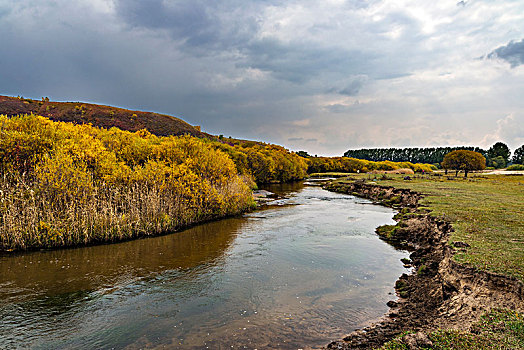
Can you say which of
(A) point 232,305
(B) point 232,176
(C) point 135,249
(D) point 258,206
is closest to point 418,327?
(A) point 232,305

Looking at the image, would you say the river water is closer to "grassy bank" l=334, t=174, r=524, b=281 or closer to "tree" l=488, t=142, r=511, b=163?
"grassy bank" l=334, t=174, r=524, b=281

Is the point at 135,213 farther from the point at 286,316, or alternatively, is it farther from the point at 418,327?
the point at 418,327

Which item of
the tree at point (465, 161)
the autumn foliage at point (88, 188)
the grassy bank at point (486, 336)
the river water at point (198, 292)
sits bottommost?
the river water at point (198, 292)

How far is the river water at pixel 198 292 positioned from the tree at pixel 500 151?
169305 mm

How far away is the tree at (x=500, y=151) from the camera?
147750mm

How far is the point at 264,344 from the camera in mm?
8688

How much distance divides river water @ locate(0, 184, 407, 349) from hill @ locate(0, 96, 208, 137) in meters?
80.7

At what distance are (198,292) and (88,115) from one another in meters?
102

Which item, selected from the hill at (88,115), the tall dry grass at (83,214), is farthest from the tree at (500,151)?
the tall dry grass at (83,214)

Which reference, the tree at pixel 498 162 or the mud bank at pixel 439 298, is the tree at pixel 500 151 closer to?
the tree at pixel 498 162

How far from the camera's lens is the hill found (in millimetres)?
89075

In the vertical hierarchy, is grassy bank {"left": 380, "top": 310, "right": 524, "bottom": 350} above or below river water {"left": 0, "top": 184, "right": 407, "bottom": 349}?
above

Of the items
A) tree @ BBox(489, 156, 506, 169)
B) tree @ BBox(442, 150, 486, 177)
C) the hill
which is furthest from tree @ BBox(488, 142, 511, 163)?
the hill

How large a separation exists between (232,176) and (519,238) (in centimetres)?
2292
